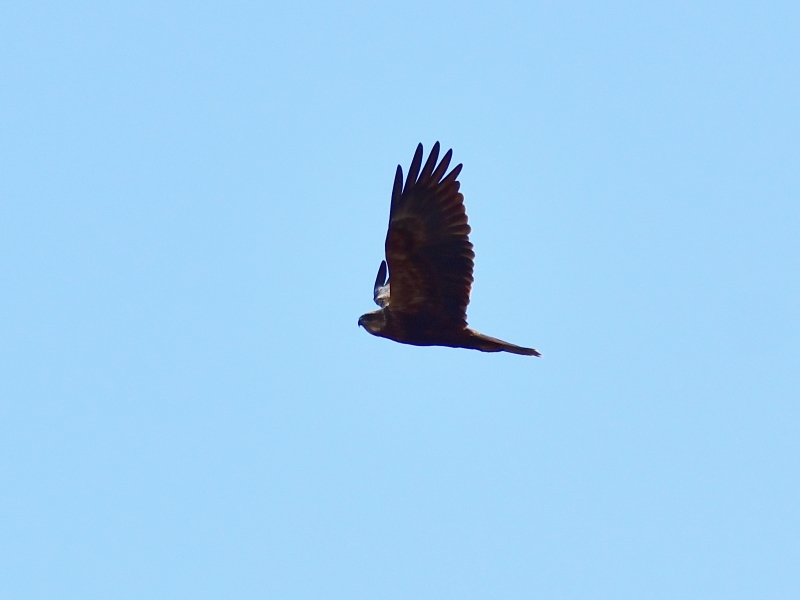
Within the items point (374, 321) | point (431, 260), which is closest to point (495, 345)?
point (431, 260)

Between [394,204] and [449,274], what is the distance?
107cm

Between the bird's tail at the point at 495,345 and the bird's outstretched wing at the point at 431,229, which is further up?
the bird's outstretched wing at the point at 431,229

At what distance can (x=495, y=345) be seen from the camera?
3875 centimetres

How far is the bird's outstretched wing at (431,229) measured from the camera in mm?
38469

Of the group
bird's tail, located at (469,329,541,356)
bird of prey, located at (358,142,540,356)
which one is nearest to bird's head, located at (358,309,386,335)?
bird of prey, located at (358,142,540,356)

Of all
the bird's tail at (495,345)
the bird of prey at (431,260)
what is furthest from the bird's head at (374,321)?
the bird's tail at (495,345)

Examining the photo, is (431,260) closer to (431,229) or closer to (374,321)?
(431,229)

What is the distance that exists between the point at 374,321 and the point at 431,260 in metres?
1.25

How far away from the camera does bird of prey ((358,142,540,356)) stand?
38.5m

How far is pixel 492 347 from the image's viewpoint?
38844 millimetres

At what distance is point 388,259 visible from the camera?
127 ft

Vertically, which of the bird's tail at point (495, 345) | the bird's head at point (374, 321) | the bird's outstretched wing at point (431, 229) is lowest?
the bird's tail at point (495, 345)

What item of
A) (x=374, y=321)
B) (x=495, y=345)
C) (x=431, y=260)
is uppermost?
(x=431, y=260)

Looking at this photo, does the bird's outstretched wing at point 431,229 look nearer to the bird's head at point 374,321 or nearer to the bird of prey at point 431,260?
the bird of prey at point 431,260
